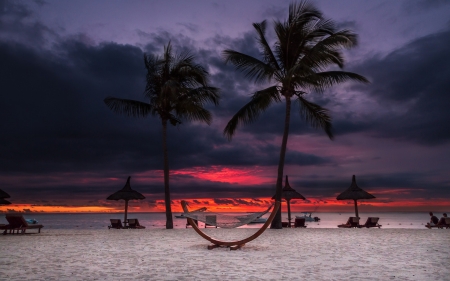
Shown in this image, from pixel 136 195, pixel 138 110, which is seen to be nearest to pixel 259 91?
pixel 138 110

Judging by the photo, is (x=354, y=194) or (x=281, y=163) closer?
(x=281, y=163)

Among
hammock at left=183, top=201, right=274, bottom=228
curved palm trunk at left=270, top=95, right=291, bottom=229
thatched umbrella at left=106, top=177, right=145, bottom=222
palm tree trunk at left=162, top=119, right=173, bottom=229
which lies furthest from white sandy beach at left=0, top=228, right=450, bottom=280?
thatched umbrella at left=106, top=177, right=145, bottom=222

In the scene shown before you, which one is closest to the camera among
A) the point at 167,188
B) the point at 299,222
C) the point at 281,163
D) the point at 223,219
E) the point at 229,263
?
the point at 229,263

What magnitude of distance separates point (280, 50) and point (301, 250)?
11.4 m

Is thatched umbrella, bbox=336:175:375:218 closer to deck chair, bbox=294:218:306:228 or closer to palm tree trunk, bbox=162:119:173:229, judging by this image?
deck chair, bbox=294:218:306:228

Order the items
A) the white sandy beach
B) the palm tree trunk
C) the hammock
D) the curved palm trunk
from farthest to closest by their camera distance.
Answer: the palm tree trunk < the curved palm trunk < the hammock < the white sandy beach

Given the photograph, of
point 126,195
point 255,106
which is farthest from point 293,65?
point 126,195

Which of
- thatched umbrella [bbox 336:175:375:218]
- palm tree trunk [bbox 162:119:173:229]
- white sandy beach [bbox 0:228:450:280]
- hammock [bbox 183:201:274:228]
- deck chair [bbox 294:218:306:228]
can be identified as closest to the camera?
white sandy beach [bbox 0:228:450:280]

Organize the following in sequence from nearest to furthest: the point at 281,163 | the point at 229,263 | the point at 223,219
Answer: the point at 229,263 → the point at 223,219 → the point at 281,163

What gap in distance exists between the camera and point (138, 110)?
20.9 metres

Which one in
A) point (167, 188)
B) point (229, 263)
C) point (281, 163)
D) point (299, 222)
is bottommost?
point (299, 222)

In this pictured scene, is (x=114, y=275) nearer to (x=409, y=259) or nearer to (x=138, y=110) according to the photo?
(x=409, y=259)

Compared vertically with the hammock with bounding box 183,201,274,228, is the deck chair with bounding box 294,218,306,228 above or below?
below

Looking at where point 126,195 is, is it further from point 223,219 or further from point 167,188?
point 223,219
